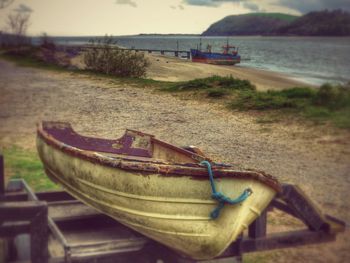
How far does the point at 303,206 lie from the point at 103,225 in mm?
→ 2038

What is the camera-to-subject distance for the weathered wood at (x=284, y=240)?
154 inches

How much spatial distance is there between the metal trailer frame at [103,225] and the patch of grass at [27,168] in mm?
1807

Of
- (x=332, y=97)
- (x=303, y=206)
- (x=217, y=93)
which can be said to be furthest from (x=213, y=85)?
(x=303, y=206)

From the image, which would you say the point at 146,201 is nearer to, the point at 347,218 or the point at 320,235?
the point at 320,235

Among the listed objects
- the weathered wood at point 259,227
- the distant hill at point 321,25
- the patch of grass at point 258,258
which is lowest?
the patch of grass at point 258,258

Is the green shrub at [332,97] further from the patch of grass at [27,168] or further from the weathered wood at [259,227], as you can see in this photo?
the weathered wood at [259,227]

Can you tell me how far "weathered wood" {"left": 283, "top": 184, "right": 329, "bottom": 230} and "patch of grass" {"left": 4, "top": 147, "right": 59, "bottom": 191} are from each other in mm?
3834

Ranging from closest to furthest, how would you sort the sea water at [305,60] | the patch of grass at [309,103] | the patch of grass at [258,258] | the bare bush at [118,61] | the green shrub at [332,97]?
the patch of grass at [258,258] < the patch of grass at [309,103] < the green shrub at [332,97] < the bare bush at [118,61] < the sea water at [305,60]

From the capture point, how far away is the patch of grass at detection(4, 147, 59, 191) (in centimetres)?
668

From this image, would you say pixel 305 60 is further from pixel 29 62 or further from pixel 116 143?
pixel 116 143

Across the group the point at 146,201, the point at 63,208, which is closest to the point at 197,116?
the point at 63,208

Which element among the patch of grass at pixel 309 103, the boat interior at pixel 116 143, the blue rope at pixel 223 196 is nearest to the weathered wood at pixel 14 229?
the blue rope at pixel 223 196

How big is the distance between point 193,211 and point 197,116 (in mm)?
8860

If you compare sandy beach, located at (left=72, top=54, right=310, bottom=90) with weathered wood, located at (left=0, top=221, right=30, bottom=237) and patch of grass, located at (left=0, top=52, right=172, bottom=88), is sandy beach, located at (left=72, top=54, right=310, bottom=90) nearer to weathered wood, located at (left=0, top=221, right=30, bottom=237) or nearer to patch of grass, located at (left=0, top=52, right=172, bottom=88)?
patch of grass, located at (left=0, top=52, right=172, bottom=88)
